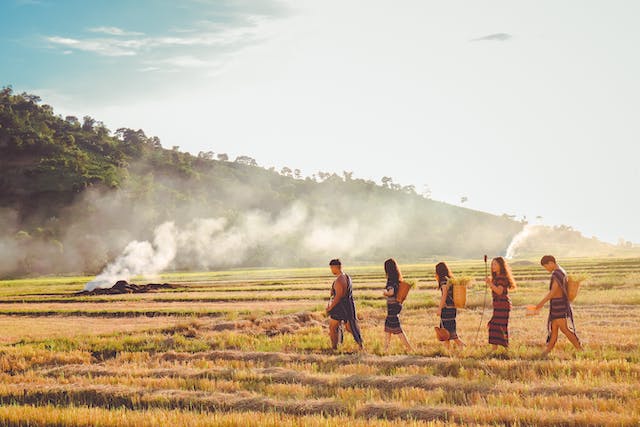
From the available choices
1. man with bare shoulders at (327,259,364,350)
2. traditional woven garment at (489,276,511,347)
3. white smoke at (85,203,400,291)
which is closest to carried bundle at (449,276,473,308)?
traditional woven garment at (489,276,511,347)

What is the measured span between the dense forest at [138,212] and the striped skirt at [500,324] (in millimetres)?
92816

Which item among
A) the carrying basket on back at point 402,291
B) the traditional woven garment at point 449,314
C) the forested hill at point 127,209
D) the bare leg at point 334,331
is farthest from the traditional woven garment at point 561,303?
the forested hill at point 127,209

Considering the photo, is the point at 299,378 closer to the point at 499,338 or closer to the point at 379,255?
the point at 499,338

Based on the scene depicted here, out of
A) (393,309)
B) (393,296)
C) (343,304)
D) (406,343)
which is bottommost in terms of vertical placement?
(406,343)

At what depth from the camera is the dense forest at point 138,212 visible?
349ft

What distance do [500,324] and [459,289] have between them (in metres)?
1.31

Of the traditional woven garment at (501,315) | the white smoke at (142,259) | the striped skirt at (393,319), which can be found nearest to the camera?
the traditional woven garment at (501,315)

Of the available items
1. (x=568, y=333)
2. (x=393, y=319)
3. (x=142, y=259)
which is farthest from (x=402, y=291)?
(x=142, y=259)

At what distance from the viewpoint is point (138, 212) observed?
121 metres

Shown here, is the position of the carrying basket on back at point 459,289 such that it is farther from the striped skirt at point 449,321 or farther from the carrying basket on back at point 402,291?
the carrying basket on back at point 402,291

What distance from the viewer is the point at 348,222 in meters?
182

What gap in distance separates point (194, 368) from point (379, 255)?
14820 cm

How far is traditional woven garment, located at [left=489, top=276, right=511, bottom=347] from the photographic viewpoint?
13.8 m

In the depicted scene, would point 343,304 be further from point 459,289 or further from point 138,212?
point 138,212
